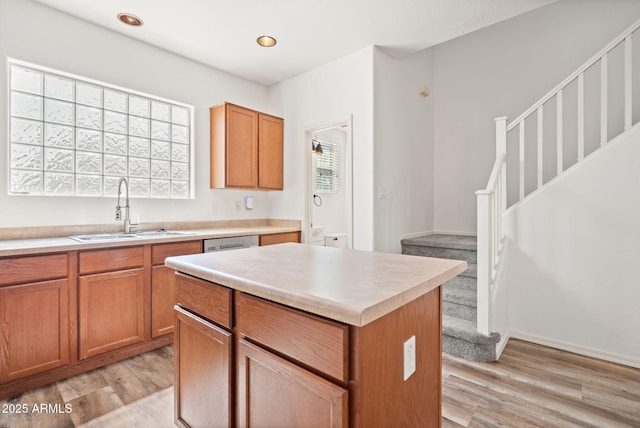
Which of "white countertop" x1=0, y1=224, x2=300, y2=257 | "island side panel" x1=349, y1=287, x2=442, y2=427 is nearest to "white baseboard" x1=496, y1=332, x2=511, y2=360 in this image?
"island side panel" x1=349, y1=287, x2=442, y2=427

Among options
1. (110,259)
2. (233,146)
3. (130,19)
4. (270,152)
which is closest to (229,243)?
(110,259)

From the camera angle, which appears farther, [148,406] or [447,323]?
[447,323]

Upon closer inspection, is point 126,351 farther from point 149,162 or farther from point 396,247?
point 396,247

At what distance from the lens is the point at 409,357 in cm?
95

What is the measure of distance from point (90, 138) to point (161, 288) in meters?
1.48

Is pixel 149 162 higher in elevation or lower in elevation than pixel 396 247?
higher

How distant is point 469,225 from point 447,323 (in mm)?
1880

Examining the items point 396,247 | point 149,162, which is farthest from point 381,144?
point 149,162

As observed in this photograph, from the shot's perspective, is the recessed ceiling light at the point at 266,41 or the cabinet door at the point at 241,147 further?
the cabinet door at the point at 241,147

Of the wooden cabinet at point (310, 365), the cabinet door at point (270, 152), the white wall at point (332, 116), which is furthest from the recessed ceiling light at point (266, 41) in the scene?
the wooden cabinet at point (310, 365)

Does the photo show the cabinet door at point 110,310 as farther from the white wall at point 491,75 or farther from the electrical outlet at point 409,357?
the white wall at point 491,75

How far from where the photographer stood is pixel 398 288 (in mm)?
895

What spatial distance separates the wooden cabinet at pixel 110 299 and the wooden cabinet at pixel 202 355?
3.89 feet

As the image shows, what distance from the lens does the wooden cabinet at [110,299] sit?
84.5 inches
